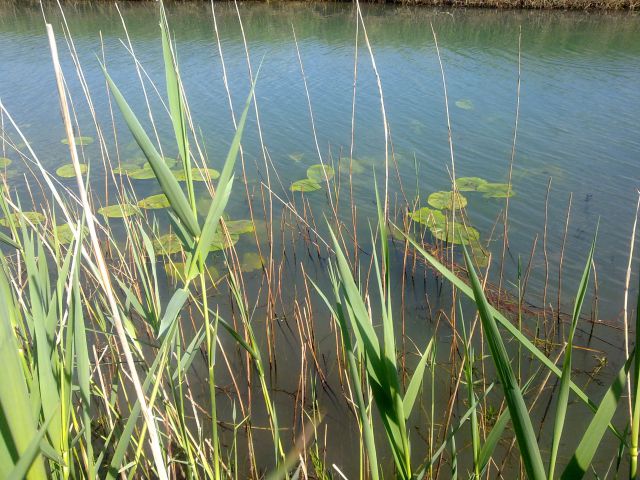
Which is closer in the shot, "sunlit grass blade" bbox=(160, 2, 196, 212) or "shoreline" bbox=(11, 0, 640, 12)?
"sunlit grass blade" bbox=(160, 2, 196, 212)

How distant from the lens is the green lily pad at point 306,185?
10.6ft

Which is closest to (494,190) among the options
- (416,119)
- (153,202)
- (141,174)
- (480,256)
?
(480,256)

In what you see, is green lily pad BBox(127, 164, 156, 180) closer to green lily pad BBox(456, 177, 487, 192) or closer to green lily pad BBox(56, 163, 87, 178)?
green lily pad BBox(56, 163, 87, 178)

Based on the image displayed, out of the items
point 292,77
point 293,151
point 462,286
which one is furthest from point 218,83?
point 462,286

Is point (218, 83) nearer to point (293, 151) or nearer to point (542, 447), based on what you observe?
point (293, 151)

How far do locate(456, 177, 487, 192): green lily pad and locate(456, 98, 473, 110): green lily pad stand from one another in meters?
1.58

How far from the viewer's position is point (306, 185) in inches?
129

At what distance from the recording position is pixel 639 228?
304 cm

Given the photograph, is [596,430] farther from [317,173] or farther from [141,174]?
[141,174]

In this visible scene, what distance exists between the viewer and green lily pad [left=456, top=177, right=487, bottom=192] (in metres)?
3.32

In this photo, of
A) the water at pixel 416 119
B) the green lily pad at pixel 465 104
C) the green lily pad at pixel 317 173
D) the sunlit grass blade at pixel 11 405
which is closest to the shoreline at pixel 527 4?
the water at pixel 416 119

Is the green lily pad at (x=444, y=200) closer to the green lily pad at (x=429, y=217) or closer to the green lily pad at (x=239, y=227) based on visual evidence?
the green lily pad at (x=429, y=217)

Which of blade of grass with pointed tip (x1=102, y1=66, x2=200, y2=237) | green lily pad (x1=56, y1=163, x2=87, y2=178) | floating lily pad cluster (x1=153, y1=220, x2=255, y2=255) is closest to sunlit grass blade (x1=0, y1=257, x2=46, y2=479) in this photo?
blade of grass with pointed tip (x1=102, y1=66, x2=200, y2=237)

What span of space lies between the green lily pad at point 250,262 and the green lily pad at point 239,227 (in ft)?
0.48
